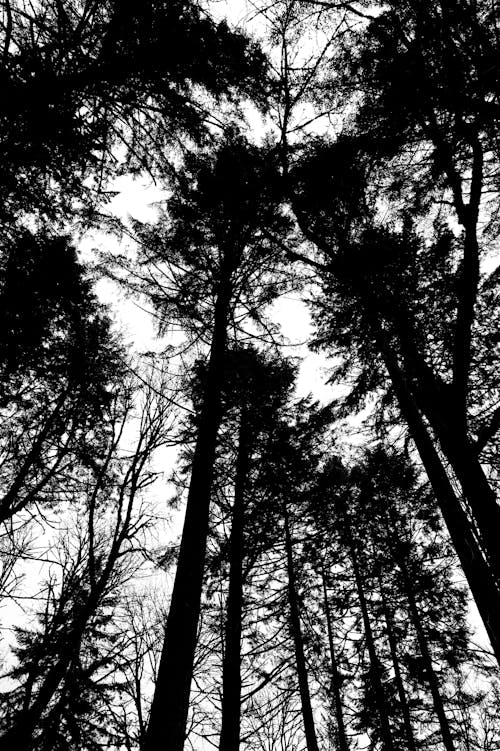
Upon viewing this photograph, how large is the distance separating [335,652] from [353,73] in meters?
16.0

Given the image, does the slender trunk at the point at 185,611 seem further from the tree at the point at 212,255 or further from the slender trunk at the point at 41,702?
the slender trunk at the point at 41,702

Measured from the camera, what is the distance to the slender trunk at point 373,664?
10.4 m

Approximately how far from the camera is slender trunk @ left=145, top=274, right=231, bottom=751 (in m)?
3.04

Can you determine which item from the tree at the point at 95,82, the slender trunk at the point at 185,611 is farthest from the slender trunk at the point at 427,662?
the tree at the point at 95,82

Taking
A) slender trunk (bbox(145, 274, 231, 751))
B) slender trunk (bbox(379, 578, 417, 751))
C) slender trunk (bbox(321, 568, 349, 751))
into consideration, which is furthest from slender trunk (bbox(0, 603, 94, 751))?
slender trunk (bbox(379, 578, 417, 751))

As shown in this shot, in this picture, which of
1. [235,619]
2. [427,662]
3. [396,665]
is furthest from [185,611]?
[396,665]

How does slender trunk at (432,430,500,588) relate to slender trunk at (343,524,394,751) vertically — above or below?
below

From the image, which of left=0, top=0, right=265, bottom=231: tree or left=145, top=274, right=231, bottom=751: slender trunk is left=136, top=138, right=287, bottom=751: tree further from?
left=0, top=0, right=265, bottom=231: tree

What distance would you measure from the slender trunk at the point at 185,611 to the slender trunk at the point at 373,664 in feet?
22.0

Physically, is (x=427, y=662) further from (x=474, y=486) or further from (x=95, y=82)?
(x=95, y=82)

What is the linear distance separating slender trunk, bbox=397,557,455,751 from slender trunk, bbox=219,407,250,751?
6.21m

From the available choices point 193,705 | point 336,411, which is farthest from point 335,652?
point 336,411

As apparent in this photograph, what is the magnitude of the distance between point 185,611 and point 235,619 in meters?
3.94

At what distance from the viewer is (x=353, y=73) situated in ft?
19.6
